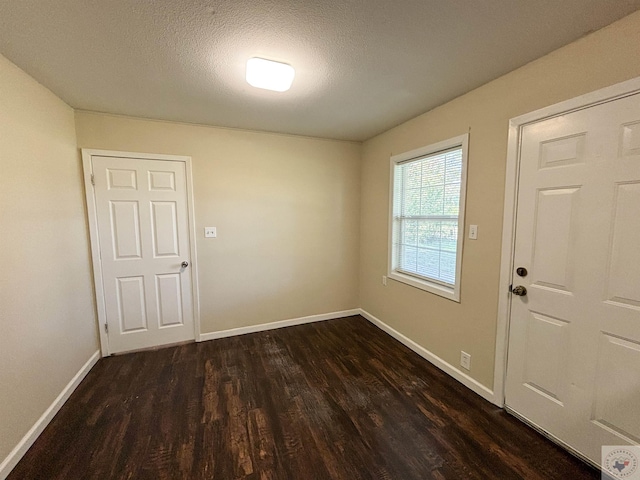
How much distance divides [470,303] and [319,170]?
7.31ft

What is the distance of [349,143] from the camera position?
3500 mm

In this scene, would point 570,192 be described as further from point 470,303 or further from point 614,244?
point 470,303

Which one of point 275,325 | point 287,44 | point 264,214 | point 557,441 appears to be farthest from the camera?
point 275,325

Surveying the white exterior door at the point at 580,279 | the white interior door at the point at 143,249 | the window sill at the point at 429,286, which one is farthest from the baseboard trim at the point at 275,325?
the white exterior door at the point at 580,279

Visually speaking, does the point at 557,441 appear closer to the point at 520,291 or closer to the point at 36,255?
the point at 520,291

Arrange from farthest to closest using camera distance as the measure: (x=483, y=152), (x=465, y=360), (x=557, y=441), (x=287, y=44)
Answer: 1. (x=465, y=360)
2. (x=483, y=152)
3. (x=557, y=441)
4. (x=287, y=44)

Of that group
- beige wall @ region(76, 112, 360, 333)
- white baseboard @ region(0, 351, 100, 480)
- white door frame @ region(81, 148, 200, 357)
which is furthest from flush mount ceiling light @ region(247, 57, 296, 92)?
white baseboard @ region(0, 351, 100, 480)

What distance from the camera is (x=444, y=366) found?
7.78ft

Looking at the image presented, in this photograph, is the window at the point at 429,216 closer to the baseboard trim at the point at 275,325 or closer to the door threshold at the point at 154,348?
the baseboard trim at the point at 275,325

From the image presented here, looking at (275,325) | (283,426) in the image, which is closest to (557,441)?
(283,426)

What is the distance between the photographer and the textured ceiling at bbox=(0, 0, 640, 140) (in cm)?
124

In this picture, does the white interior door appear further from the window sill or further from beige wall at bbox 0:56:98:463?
the window sill

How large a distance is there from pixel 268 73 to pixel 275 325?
2.71m

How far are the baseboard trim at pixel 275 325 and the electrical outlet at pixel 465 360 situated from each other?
5.46 feet
